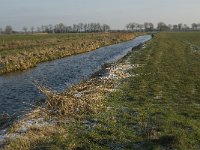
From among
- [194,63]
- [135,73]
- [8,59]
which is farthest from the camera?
[8,59]

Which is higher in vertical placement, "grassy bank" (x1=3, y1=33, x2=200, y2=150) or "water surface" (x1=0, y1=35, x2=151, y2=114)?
"grassy bank" (x1=3, y1=33, x2=200, y2=150)

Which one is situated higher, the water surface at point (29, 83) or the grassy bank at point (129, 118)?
the grassy bank at point (129, 118)

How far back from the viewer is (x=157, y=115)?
47.2 ft

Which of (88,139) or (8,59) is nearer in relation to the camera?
(88,139)

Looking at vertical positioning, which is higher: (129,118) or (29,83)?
(129,118)

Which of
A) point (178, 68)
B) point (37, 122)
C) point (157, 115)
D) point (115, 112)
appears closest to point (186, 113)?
point (157, 115)

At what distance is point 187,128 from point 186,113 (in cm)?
203

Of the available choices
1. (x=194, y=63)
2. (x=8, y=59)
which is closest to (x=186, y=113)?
(x=194, y=63)

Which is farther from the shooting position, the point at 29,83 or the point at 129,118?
the point at 29,83

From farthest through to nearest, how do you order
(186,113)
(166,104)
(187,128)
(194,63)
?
(194,63) < (166,104) < (186,113) < (187,128)

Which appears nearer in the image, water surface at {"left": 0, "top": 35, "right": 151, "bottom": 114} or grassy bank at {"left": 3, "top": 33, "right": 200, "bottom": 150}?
grassy bank at {"left": 3, "top": 33, "right": 200, "bottom": 150}

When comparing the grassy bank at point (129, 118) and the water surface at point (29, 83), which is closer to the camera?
the grassy bank at point (129, 118)

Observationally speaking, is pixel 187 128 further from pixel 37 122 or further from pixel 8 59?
pixel 8 59

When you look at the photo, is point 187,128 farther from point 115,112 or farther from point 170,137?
point 115,112
